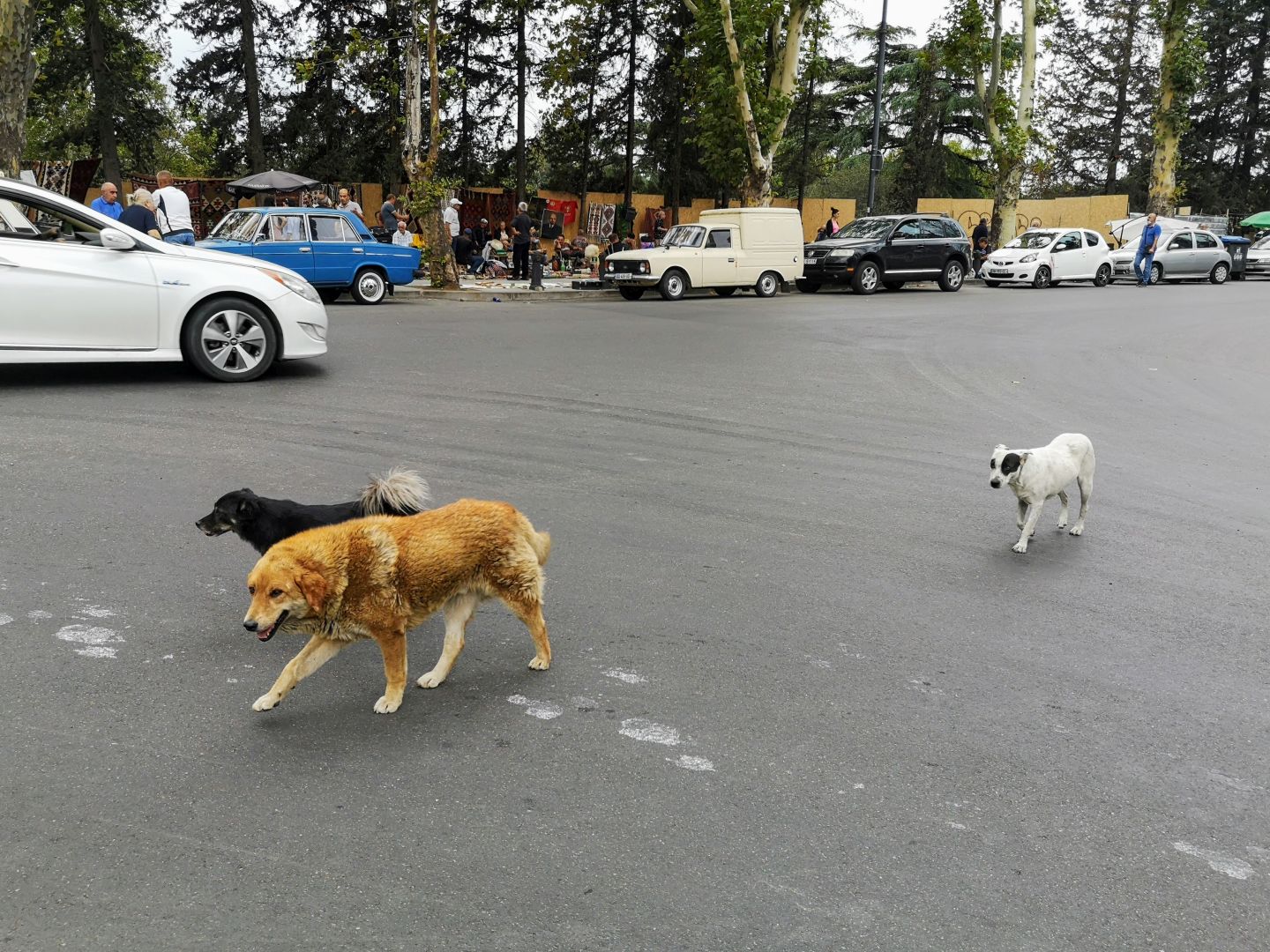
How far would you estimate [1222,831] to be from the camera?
332cm

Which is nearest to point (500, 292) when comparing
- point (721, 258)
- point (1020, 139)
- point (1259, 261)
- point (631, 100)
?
point (721, 258)

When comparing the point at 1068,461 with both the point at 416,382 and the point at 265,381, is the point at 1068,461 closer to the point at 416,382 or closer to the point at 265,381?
the point at 416,382

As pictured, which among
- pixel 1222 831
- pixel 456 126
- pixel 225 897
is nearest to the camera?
pixel 225 897

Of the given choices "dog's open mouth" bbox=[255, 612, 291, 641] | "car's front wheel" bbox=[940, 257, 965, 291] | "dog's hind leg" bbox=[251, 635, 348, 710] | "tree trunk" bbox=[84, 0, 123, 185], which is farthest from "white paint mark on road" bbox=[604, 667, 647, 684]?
"tree trunk" bbox=[84, 0, 123, 185]

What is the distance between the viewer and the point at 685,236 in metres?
24.7

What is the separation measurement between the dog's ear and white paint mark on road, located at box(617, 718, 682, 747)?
1.13 meters

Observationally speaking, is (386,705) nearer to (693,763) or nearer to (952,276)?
(693,763)

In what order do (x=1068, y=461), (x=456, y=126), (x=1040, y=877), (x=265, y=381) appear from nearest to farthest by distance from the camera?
(x=1040, y=877) → (x=1068, y=461) → (x=265, y=381) → (x=456, y=126)

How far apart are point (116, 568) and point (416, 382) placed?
18.7 ft

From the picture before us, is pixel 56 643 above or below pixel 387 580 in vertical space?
below

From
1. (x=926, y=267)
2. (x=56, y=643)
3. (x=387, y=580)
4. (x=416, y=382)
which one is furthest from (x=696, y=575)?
(x=926, y=267)

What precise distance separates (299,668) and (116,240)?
685 centimetres

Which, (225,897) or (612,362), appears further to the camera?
(612,362)

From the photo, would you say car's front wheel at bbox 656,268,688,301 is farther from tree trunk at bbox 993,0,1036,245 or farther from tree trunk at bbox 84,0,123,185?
tree trunk at bbox 84,0,123,185
